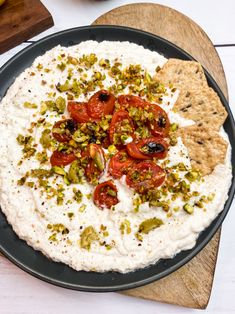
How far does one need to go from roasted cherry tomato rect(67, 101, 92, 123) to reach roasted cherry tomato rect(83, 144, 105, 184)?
0.21m

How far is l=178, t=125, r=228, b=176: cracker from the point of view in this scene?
2928 mm

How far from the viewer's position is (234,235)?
10.7 feet

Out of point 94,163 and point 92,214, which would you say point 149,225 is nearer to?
point 92,214

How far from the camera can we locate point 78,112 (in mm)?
3006

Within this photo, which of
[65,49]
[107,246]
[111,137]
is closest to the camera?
[107,246]

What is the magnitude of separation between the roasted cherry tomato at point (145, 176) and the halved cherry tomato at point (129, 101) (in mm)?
414

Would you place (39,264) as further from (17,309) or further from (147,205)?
(147,205)

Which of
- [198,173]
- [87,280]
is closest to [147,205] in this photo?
[198,173]

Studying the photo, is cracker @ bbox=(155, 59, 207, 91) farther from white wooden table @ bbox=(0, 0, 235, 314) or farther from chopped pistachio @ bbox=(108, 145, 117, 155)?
white wooden table @ bbox=(0, 0, 235, 314)

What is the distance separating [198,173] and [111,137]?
1.97 ft

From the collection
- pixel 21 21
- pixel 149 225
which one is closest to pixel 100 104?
pixel 149 225

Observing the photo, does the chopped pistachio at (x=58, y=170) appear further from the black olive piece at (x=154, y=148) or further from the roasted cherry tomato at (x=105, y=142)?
the black olive piece at (x=154, y=148)

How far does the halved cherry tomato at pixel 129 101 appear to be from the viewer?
3.03 meters

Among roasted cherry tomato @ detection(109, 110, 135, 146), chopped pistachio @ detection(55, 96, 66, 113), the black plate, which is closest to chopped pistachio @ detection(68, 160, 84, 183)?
roasted cherry tomato @ detection(109, 110, 135, 146)
